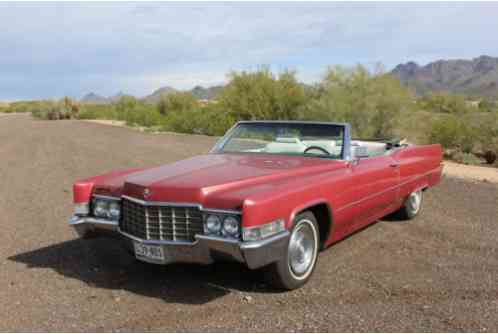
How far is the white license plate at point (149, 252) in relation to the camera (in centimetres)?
391

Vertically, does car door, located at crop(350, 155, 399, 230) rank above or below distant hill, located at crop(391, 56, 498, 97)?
below

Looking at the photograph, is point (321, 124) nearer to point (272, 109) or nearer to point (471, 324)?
point (471, 324)

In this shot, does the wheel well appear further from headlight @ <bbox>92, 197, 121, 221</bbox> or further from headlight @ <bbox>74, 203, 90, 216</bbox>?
headlight @ <bbox>74, 203, 90, 216</bbox>

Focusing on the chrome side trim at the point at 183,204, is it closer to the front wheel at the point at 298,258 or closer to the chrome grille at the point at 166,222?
the chrome grille at the point at 166,222

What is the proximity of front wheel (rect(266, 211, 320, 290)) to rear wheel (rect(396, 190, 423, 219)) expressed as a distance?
243 cm

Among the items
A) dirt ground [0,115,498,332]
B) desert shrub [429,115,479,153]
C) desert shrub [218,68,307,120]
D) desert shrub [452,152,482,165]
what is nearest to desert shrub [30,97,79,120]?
desert shrub [218,68,307,120]

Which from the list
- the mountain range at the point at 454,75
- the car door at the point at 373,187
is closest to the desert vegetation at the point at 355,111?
the car door at the point at 373,187

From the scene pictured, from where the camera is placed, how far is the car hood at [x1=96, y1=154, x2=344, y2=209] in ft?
12.5

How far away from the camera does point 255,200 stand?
360 cm

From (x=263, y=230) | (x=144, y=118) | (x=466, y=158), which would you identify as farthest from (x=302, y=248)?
(x=144, y=118)

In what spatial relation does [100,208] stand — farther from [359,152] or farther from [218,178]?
[359,152]

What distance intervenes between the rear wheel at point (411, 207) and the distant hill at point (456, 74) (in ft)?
265

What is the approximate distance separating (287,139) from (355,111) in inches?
461

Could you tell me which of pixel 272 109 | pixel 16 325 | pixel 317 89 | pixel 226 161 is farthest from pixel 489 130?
pixel 16 325
